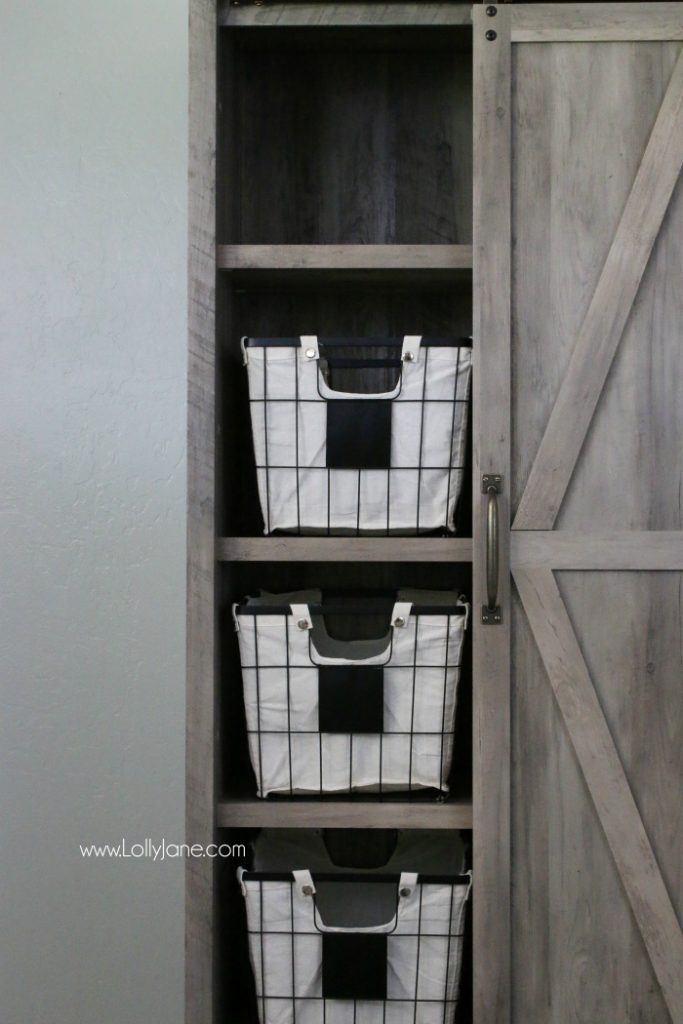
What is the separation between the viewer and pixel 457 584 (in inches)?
70.4

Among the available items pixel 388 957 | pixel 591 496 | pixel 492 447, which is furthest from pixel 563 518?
pixel 388 957

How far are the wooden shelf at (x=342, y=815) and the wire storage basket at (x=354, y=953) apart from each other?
9 centimetres

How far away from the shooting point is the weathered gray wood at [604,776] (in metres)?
1.38

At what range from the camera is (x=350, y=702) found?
144 cm

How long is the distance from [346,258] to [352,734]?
2.73ft

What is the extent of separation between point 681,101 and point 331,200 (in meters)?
0.71

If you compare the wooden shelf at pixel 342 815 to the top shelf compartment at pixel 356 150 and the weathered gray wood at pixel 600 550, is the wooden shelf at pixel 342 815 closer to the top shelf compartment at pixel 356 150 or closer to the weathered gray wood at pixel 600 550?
the weathered gray wood at pixel 600 550

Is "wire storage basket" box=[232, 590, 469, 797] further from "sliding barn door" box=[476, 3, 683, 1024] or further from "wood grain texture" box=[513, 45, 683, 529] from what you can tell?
"wood grain texture" box=[513, 45, 683, 529]

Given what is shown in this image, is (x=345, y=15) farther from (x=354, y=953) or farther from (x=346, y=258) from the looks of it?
(x=354, y=953)

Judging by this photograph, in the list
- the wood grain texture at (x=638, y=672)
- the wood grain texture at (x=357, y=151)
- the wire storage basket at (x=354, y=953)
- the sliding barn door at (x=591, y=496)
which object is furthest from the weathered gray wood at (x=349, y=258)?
the wire storage basket at (x=354, y=953)

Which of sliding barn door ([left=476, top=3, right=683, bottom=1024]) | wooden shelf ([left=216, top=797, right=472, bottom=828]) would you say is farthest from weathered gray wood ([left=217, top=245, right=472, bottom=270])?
wooden shelf ([left=216, top=797, right=472, bottom=828])

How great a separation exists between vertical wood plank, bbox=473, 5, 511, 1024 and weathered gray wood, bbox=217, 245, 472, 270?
66mm

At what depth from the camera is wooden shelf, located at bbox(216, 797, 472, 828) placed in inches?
56.6

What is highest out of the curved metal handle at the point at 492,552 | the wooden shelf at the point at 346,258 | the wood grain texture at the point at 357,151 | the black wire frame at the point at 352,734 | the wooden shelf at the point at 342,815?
the wood grain texture at the point at 357,151
